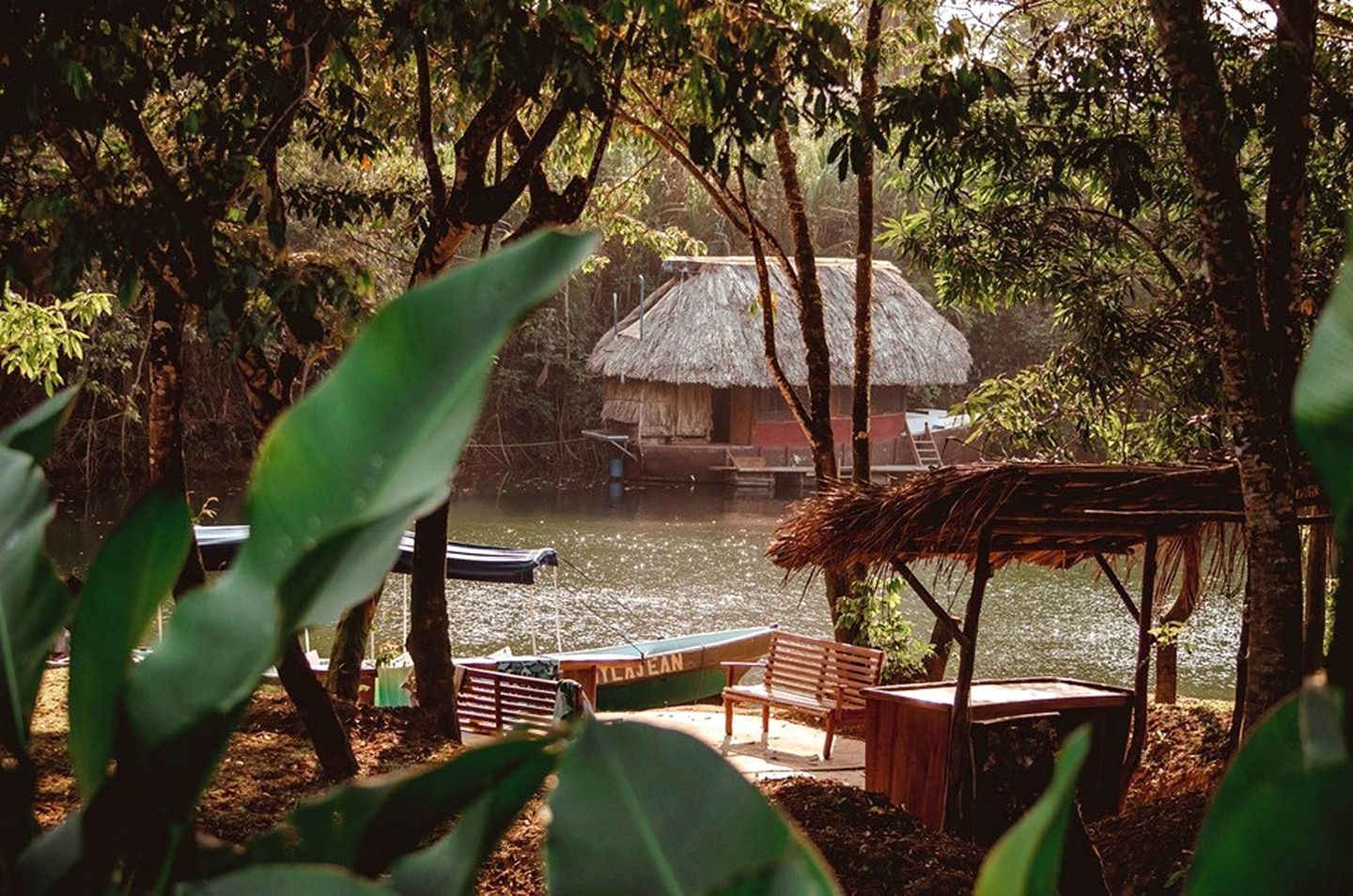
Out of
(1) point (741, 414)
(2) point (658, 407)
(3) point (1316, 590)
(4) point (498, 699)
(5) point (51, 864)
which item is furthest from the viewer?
(1) point (741, 414)

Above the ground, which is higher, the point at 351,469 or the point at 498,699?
the point at 351,469

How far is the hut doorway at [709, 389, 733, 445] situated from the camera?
26484 mm

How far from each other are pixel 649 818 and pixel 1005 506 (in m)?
5.07

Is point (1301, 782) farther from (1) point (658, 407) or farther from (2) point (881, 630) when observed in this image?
(1) point (658, 407)

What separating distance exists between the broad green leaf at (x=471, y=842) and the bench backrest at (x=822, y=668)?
312 inches

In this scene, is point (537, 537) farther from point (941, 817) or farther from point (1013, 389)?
point (941, 817)

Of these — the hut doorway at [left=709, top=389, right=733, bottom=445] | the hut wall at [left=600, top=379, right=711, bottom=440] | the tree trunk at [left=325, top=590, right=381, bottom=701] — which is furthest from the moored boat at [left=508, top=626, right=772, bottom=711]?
the hut doorway at [left=709, top=389, right=733, bottom=445]

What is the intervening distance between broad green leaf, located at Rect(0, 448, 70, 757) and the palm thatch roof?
2288cm

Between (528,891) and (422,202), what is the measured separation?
359 cm

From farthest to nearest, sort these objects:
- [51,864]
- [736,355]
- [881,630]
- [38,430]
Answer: [736,355], [881,630], [38,430], [51,864]

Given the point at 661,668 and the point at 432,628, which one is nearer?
the point at 432,628

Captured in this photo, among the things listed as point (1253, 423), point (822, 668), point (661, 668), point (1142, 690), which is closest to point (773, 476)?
point (661, 668)

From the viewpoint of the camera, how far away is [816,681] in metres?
8.56

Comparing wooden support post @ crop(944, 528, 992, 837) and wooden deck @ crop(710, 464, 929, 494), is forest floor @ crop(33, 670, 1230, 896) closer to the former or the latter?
wooden support post @ crop(944, 528, 992, 837)
